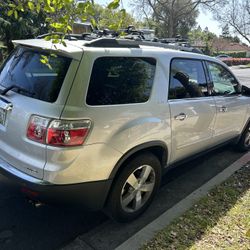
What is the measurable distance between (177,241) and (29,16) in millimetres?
16042

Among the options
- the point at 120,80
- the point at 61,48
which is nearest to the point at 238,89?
the point at 120,80

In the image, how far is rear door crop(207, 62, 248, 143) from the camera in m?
4.63

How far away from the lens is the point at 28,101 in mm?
2975

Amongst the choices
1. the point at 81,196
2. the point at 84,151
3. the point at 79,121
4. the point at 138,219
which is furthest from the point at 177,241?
the point at 79,121

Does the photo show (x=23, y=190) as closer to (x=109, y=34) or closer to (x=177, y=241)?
(x=177, y=241)

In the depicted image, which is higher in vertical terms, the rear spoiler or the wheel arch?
the rear spoiler

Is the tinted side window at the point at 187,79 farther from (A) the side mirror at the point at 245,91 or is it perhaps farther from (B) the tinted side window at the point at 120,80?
(A) the side mirror at the point at 245,91

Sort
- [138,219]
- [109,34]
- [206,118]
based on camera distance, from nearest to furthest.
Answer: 1. [138,219]
2. [109,34]
3. [206,118]

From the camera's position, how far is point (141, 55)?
337 cm

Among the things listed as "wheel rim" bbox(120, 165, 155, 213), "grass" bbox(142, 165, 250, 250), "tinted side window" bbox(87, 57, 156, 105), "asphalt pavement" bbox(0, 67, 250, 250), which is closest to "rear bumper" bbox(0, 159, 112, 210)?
"asphalt pavement" bbox(0, 67, 250, 250)

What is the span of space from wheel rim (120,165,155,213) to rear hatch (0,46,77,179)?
96cm

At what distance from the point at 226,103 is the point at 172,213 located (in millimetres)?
1890

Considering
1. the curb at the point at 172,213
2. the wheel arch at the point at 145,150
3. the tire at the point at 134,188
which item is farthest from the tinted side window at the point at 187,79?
the curb at the point at 172,213

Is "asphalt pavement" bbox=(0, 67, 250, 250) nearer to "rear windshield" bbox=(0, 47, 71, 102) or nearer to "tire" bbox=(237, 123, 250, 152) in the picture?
"rear windshield" bbox=(0, 47, 71, 102)
